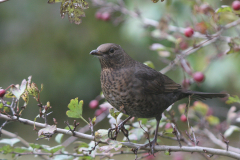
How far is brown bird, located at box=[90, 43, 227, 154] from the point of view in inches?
74.2

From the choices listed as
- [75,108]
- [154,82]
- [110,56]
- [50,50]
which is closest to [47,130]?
[75,108]

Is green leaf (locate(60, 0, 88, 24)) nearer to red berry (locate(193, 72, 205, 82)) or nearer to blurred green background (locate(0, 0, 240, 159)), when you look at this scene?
red berry (locate(193, 72, 205, 82))

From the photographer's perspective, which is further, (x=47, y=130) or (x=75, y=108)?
(x=75, y=108)

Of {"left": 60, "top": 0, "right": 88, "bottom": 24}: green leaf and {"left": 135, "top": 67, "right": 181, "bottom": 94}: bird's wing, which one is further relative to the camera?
{"left": 135, "top": 67, "right": 181, "bottom": 94}: bird's wing

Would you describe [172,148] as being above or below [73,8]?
below

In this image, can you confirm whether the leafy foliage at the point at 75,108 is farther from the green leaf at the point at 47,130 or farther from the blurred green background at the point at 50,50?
the blurred green background at the point at 50,50

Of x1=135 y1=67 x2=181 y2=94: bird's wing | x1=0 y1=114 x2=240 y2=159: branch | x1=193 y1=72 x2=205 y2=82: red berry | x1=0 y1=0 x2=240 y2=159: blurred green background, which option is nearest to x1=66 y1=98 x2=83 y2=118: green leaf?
x1=0 y1=114 x2=240 y2=159: branch

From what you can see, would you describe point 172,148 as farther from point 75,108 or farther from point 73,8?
point 73,8

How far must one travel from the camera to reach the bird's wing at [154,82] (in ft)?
6.74

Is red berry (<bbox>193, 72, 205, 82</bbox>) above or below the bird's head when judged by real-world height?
below

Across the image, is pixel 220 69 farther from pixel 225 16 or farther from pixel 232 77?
pixel 225 16

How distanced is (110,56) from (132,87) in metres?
0.28

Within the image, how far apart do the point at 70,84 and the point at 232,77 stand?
2970 millimetres

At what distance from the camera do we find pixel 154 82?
2.15m
